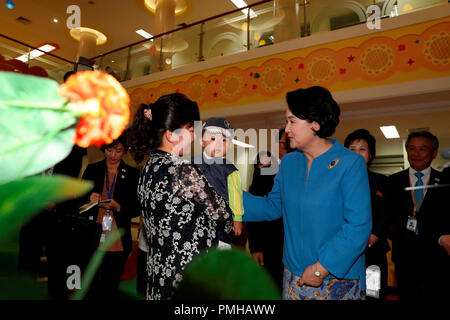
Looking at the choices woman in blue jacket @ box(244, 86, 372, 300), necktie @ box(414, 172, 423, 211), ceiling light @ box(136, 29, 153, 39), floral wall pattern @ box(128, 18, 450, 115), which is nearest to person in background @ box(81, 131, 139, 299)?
woman in blue jacket @ box(244, 86, 372, 300)

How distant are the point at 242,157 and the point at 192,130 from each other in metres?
7.34

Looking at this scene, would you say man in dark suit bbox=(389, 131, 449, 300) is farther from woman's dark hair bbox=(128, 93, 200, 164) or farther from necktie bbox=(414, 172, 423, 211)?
woman's dark hair bbox=(128, 93, 200, 164)

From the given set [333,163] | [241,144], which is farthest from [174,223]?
[241,144]

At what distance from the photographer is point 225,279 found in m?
0.25

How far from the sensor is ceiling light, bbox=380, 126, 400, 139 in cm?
615

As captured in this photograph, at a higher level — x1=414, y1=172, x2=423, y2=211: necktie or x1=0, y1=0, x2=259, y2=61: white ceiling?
x1=0, y1=0, x2=259, y2=61: white ceiling

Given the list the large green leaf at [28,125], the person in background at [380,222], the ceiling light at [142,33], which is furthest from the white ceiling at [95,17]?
the large green leaf at [28,125]

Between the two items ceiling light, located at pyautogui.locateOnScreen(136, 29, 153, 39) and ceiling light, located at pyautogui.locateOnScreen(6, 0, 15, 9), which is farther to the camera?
ceiling light, located at pyautogui.locateOnScreen(136, 29, 153, 39)

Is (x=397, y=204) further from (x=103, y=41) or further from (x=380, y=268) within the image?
(x=103, y=41)

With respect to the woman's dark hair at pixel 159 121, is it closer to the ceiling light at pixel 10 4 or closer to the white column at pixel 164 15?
the white column at pixel 164 15

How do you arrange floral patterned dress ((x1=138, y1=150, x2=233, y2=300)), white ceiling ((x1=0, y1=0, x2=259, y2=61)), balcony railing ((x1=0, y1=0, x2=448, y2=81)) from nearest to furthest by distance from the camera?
floral patterned dress ((x1=138, y1=150, x2=233, y2=300)) → balcony railing ((x1=0, y1=0, x2=448, y2=81)) → white ceiling ((x1=0, y1=0, x2=259, y2=61))

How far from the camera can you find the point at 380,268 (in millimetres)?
2098

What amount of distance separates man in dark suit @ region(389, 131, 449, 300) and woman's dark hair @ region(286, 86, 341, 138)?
106 centimetres
